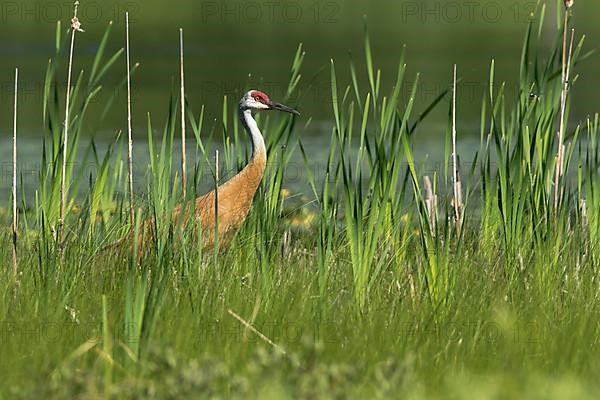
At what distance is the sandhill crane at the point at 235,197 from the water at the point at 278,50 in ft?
1.89

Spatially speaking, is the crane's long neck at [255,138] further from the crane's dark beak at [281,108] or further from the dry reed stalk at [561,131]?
the dry reed stalk at [561,131]

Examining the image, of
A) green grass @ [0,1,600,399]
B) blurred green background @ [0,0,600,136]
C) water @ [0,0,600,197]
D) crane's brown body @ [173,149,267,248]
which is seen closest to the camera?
green grass @ [0,1,600,399]

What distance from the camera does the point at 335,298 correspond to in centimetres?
507

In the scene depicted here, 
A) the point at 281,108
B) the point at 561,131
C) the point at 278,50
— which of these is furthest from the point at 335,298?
the point at 278,50

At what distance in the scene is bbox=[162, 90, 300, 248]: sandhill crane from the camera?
20.6 ft

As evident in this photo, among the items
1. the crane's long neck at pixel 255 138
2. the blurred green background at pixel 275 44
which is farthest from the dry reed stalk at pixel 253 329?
the blurred green background at pixel 275 44

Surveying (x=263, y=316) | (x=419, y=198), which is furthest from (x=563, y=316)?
(x=263, y=316)

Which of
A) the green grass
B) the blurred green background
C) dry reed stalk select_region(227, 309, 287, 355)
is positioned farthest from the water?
dry reed stalk select_region(227, 309, 287, 355)

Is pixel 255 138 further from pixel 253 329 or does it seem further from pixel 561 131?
pixel 253 329

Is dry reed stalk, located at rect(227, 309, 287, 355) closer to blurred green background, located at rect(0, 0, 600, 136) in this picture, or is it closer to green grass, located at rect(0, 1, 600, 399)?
green grass, located at rect(0, 1, 600, 399)

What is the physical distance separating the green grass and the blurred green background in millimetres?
4032

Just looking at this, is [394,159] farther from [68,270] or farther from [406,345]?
[68,270]

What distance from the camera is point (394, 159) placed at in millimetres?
5250

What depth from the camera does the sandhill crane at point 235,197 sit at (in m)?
6.29
